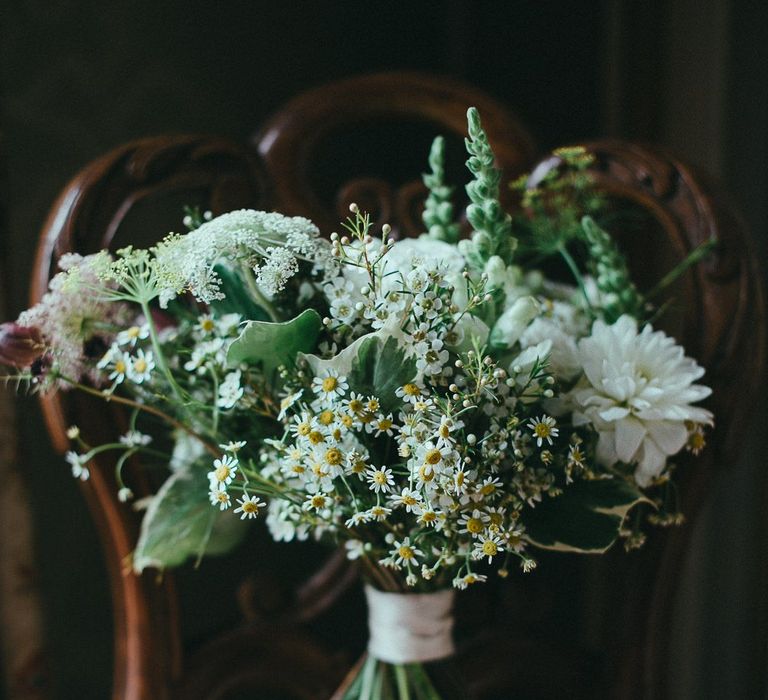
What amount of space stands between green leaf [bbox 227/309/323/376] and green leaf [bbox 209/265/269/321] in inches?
1.4

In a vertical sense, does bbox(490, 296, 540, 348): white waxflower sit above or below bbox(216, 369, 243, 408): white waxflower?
above

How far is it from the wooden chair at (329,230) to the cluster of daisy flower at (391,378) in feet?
Result: 0.41

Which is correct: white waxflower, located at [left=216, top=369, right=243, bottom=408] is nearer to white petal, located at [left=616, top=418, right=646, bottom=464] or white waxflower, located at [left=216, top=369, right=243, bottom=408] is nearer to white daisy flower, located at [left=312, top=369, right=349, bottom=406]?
white daisy flower, located at [left=312, top=369, right=349, bottom=406]

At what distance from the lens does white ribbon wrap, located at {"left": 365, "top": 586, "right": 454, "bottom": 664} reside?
658 mm

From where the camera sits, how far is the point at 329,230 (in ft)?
2.58

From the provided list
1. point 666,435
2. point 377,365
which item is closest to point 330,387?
point 377,365

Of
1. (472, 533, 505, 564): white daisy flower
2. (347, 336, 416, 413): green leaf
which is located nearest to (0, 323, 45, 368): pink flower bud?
(347, 336, 416, 413): green leaf

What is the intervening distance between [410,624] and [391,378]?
0.79 ft

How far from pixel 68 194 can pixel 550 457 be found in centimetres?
47

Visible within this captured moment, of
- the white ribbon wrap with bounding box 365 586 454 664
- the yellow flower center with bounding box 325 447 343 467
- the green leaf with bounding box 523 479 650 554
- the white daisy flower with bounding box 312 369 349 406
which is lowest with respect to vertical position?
the white ribbon wrap with bounding box 365 586 454 664

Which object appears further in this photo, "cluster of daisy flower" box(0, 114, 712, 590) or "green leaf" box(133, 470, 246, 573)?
"green leaf" box(133, 470, 246, 573)

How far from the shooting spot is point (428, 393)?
1.74 ft

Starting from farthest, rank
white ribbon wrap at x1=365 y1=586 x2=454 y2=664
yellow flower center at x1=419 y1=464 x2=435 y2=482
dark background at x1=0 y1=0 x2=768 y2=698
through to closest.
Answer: dark background at x1=0 y1=0 x2=768 y2=698 → white ribbon wrap at x1=365 y1=586 x2=454 y2=664 → yellow flower center at x1=419 y1=464 x2=435 y2=482

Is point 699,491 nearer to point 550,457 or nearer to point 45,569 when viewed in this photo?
point 550,457
